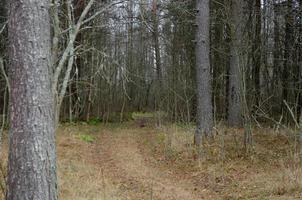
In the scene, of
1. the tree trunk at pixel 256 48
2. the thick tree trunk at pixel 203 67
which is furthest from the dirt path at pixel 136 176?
the tree trunk at pixel 256 48

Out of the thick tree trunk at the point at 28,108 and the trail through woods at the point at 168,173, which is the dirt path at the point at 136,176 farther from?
the thick tree trunk at the point at 28,108

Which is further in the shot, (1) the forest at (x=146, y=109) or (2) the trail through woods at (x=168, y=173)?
(2) the trail through woods at (x=168, y=173)

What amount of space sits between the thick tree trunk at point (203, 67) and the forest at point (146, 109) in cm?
3

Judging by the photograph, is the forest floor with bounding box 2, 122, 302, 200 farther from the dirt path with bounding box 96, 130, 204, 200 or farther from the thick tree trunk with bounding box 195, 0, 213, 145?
the thick tree trunk with bounding box 195, 0, 213, 145

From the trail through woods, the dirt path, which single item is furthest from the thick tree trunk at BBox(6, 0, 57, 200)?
the dirt path

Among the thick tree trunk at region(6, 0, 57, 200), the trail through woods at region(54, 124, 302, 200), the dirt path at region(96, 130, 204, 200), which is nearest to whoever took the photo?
the thick tree trunk at region(6, 0, 57, 200)

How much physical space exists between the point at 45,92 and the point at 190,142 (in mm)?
7122

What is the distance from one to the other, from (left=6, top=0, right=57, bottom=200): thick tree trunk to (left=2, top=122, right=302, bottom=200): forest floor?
2492mm

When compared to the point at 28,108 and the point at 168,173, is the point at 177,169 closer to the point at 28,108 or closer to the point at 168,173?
the point at 168,173

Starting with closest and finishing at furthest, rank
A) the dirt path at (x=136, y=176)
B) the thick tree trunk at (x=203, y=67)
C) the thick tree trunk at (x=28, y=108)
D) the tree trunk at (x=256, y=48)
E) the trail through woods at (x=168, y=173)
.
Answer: the thick tree trunk at (x=28, y=108) < the trail through woods at (x=168, y=173) < the dirt path at (x=136, y=176) < the thick tree trunk at (x=203, y=67) < the tree trunk at (x=256, y=48)

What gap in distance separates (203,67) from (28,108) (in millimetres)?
7702

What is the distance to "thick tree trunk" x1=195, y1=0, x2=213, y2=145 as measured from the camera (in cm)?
1116

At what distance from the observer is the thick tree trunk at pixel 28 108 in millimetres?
4012

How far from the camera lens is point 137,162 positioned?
9961 mm
